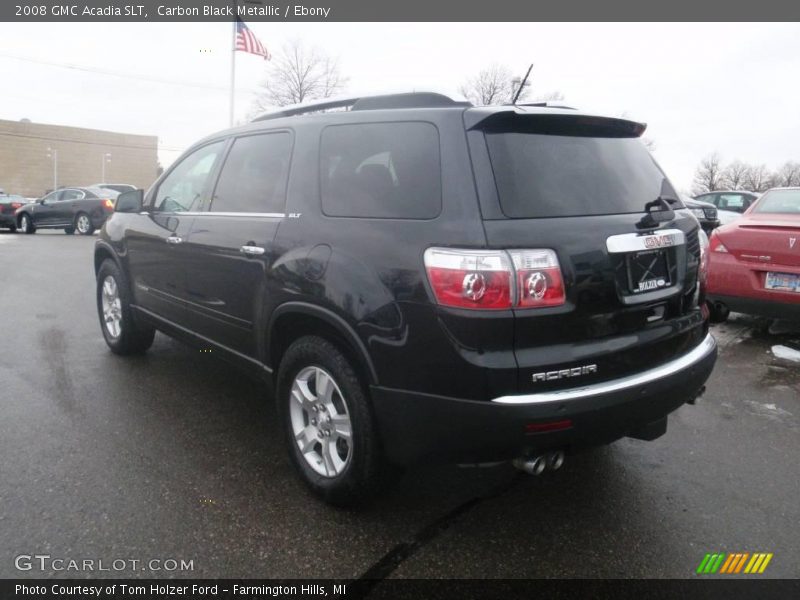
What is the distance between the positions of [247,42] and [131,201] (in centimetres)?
1633

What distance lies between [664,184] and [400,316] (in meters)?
1.68

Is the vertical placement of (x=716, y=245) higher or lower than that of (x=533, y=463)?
higher

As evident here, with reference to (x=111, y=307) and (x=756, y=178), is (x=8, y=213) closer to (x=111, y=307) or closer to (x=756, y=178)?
(x=111, y=307)

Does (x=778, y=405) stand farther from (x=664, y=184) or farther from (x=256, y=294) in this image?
(x=256, y=294)

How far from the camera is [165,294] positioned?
420 cm

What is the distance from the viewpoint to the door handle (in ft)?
10.2

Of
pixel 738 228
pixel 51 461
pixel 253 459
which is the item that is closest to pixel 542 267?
pixel 253 459

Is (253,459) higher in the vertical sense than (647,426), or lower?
A: lower

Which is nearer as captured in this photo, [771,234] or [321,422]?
[321,422]

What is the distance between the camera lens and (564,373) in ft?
7.34

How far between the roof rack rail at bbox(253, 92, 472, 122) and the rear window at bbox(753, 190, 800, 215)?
481 cm

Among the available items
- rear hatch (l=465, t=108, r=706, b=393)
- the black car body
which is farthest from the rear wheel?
rear hatch (l=465, t=108, r=706, b=393)

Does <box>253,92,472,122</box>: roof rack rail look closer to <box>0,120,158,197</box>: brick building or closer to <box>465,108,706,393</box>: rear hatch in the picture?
<box>465,108,706,393</box>: rear hatch

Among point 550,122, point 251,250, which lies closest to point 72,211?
point 251,250
